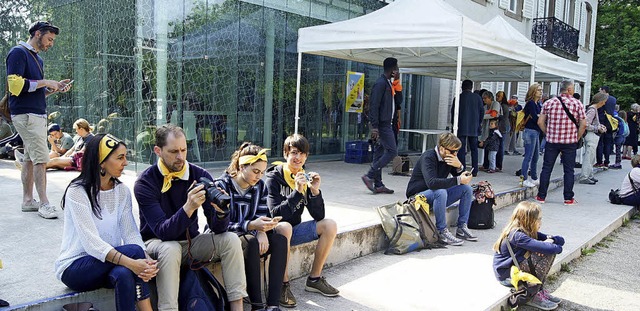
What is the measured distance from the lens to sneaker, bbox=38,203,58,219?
190 inches

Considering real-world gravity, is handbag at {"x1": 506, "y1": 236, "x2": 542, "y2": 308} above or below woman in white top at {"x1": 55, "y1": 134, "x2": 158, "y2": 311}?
below

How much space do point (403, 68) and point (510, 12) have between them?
714 cm

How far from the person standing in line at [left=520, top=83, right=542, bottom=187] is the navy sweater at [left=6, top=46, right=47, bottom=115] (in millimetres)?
7236

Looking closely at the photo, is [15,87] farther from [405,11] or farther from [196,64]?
[405,11]

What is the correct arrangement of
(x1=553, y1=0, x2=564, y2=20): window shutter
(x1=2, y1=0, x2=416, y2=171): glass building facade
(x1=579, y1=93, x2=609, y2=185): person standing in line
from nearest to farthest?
(x1=2, y1=0, x2=416, y2=171): glass building facade, (x1=579, y1=93, x2=609, y2=185): person standing in line, (x1=553, y1=0, x2=564, y2=20): window shutter

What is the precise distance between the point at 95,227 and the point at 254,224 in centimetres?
103

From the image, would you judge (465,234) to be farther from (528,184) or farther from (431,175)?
(528,184)

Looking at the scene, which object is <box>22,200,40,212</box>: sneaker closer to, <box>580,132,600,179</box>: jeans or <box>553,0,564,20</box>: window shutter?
<box>580,132,600,179</box>: jeans

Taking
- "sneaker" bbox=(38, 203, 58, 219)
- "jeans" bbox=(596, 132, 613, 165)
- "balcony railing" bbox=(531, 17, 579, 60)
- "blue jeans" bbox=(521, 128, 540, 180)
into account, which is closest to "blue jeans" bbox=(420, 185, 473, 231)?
"blue jeans" bbox=(521, 128, 540, 180)

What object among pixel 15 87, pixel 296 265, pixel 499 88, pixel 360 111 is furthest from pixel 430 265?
pixel 499 88

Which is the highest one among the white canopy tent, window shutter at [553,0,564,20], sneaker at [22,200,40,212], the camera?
window shutter at [553,0,564,20]

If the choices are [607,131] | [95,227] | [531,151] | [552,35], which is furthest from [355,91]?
[552,35]

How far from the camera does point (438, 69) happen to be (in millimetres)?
12461

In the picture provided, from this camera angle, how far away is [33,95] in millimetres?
4766
